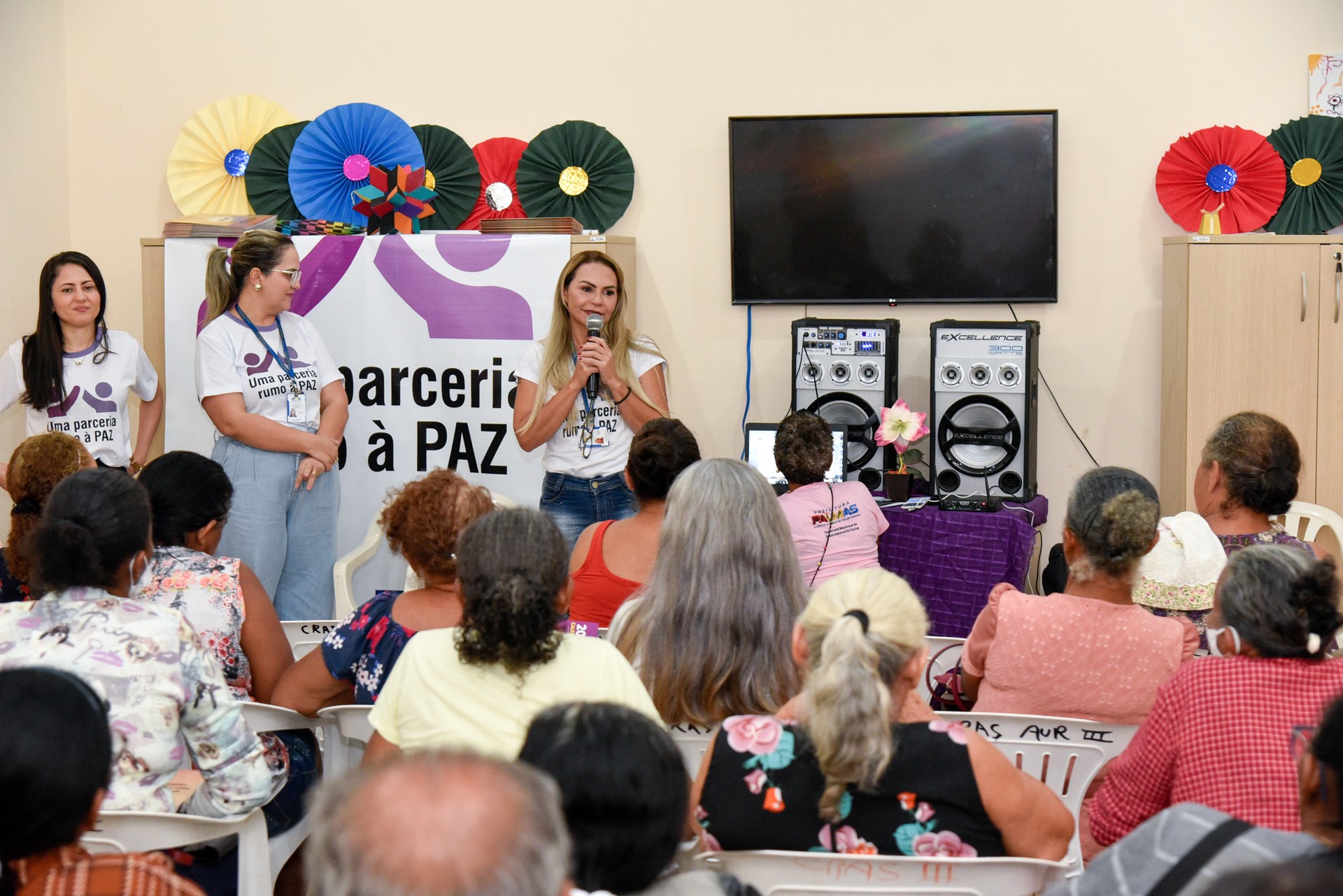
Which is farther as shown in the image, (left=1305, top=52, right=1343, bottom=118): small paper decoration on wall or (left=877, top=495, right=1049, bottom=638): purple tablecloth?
(left=1305, top=52, right=1343, bottom=118): small paper decoration on wall

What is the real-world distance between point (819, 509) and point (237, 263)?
1.99 m

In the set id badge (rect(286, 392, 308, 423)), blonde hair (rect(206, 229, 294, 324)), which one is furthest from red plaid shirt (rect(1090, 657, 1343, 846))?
blonde hair (rect(206, 229, 294, 324))

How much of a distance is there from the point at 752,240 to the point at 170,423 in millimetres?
2420

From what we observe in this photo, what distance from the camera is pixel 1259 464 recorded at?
2.88 m

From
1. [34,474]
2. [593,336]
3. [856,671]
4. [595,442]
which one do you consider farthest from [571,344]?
[856,671]

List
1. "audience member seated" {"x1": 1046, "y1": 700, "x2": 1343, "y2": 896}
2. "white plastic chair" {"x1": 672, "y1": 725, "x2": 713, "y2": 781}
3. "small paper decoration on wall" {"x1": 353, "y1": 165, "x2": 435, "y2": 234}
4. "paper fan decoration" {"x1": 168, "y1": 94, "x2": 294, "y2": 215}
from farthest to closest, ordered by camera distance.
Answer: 1. "paper fan decoration" {"x1": 168, "y1": 94, "x2": 294, "y2": 215}
2. "small paper decoration on wall" {"x1": 353, "y1": 165, "x2": 435, "y2": 234}
3. "white plastic chair" {"x1": 672, "y1": 725, "x2": 713, "y2": 781}
4. "audience member seated" {"x1": 1046, "y1": 700, "x2": 1343, "y2": 896}

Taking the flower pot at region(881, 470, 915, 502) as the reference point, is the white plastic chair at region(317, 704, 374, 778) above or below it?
below

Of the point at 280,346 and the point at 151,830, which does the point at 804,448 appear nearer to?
the point at 280,346

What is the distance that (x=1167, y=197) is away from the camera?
Result: 191 inches

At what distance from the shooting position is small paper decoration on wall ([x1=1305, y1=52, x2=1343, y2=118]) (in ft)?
15.7

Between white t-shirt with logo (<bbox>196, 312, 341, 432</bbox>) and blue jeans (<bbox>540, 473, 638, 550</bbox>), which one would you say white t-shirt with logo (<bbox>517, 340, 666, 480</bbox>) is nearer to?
blue jeans (<bbox>540, 473, 638, 550</bbox>)

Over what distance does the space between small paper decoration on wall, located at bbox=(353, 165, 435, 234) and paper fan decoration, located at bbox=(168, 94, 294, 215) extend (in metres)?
0.70

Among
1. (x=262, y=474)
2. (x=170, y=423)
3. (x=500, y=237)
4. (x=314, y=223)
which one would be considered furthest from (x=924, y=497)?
(x=170, y=423)

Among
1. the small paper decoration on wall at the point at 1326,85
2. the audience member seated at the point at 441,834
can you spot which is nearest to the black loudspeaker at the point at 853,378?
the small paper decoration on wall at the point at 1326,85
